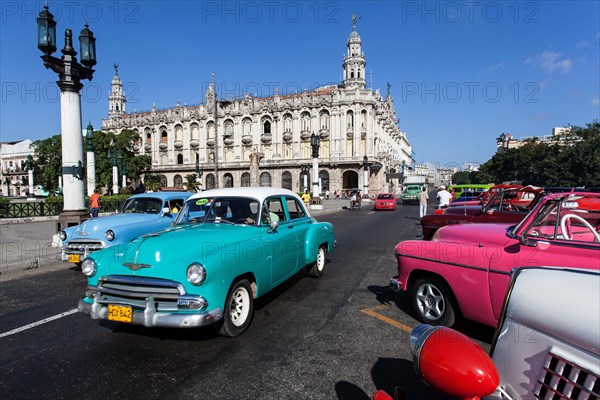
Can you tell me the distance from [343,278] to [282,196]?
7.29ft

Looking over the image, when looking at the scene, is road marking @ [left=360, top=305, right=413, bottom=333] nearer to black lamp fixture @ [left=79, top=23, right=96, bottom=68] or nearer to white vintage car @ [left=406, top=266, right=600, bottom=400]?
white vintage car @ [left=406, top=266, right=600, bottom=400]

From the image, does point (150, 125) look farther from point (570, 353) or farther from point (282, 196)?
point (570, 353)

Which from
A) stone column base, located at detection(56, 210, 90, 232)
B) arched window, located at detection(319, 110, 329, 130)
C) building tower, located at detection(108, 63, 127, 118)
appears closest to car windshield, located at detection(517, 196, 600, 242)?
stone column base, located at detection(56, 210, 90, 232)

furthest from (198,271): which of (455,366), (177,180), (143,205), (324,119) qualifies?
(177,180)

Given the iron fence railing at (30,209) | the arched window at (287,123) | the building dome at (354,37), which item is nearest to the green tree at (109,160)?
the arched window at (287,123)

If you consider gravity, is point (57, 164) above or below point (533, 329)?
above

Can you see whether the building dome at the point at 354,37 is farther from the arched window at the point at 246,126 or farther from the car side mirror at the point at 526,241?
the car side mirror at the point at 526,241

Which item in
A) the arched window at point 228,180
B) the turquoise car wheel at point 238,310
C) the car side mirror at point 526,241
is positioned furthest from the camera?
the arched window at point 228,180

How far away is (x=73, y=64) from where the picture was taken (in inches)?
441

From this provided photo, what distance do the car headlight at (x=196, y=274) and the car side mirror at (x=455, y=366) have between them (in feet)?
8.00

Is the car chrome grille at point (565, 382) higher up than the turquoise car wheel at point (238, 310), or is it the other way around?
the car chrome grille at point (565, 382)

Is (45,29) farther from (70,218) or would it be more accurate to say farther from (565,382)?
(565,382)

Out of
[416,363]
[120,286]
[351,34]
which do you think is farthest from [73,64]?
[351,34]

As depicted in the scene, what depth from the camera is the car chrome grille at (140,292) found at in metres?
3.65
